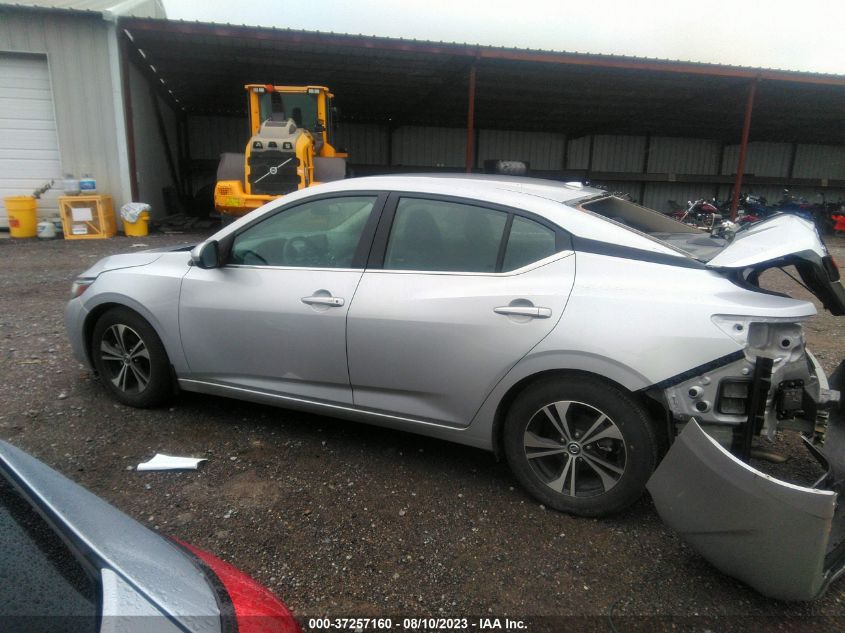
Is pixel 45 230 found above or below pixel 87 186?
below

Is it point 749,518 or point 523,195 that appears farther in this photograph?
point 523,195

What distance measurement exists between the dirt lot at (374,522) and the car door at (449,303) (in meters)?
0.46

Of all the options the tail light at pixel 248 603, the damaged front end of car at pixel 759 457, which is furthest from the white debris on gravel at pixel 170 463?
the damaged front end of car at pixel 759 457

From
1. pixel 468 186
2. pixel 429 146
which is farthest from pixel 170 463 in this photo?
pixel 429 146

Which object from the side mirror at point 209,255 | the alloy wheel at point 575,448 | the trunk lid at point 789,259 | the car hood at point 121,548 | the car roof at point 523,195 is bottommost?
the alloy wheel at point 575,448

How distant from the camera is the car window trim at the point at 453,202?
2.90 metres

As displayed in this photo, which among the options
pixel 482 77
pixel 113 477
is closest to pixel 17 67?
pixel 482 77

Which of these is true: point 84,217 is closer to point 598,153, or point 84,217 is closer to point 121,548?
point 121,548

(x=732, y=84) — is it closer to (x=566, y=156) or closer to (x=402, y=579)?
(x=566, y=156)

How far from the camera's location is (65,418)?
3.87 m

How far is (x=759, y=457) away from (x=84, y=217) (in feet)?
41.1

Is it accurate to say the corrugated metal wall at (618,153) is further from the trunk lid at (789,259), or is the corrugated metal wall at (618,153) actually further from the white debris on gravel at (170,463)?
the white debris on gravel at (170,463)

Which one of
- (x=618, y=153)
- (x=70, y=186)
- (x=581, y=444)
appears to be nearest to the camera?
(x=581, y=444)

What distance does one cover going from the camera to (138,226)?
39.8ft
